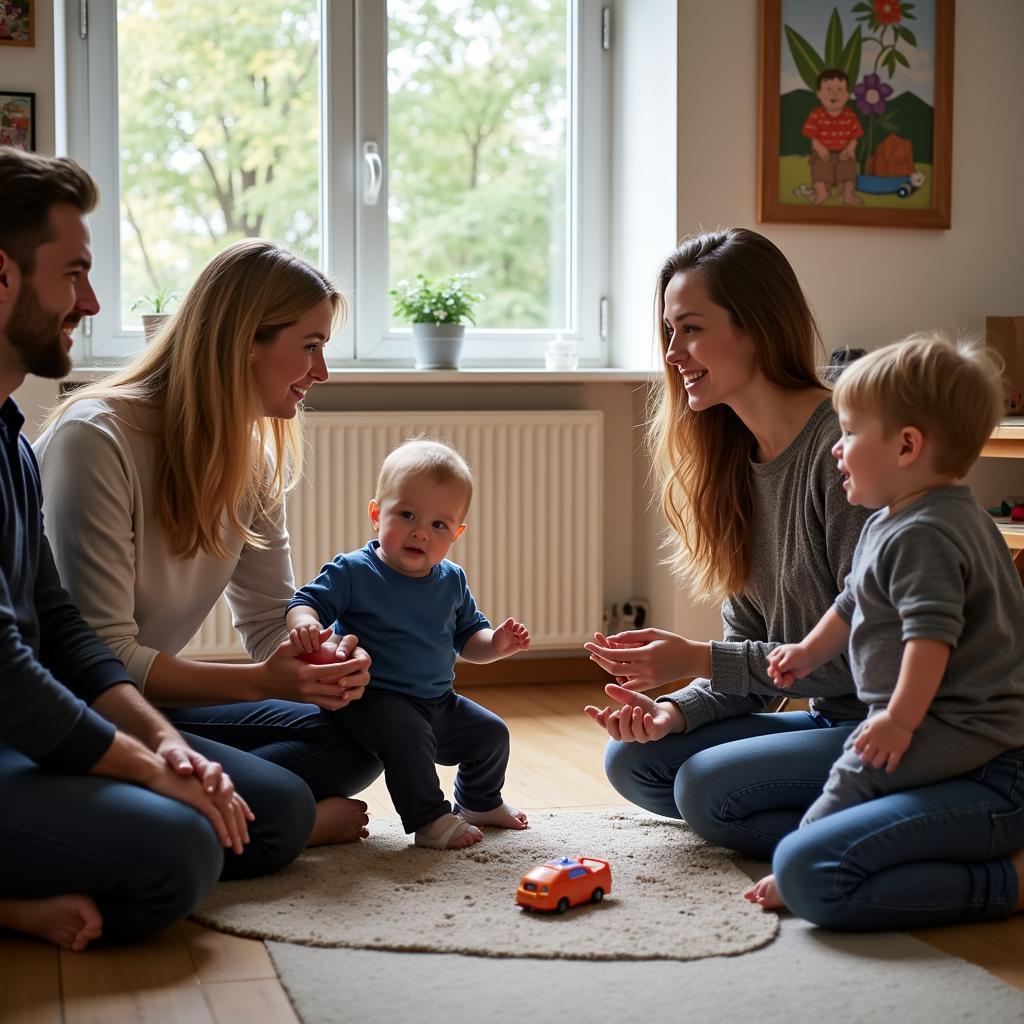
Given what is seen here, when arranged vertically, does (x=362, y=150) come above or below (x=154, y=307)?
above

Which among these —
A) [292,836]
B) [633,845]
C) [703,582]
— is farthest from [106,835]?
[703,582]

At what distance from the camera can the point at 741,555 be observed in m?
2.20

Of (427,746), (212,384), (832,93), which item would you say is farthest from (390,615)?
(832,93)

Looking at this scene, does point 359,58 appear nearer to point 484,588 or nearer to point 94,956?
point 484,588

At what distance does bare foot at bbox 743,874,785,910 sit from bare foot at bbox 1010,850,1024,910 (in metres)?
0.30

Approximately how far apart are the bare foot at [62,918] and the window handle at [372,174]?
2.41 meters

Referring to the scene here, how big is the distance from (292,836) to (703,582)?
0.76 metres

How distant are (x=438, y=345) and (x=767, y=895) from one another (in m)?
2.12

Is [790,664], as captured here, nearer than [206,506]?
Yes

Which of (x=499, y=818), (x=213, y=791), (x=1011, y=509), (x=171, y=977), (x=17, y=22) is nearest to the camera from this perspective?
(x=171, y=977)

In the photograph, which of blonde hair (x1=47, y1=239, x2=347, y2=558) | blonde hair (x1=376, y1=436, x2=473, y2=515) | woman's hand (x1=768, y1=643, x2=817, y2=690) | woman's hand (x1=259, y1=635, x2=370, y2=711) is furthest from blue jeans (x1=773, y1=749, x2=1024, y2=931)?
blonde hair (x1=47, y1=239, x2=347, y2=558)

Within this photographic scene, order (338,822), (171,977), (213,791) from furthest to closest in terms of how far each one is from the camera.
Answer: (338,822)
(213,791)
(171,977)

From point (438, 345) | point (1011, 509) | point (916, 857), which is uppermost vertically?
point (438, 345)

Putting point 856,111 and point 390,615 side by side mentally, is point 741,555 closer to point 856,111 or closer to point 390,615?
point 390,615
